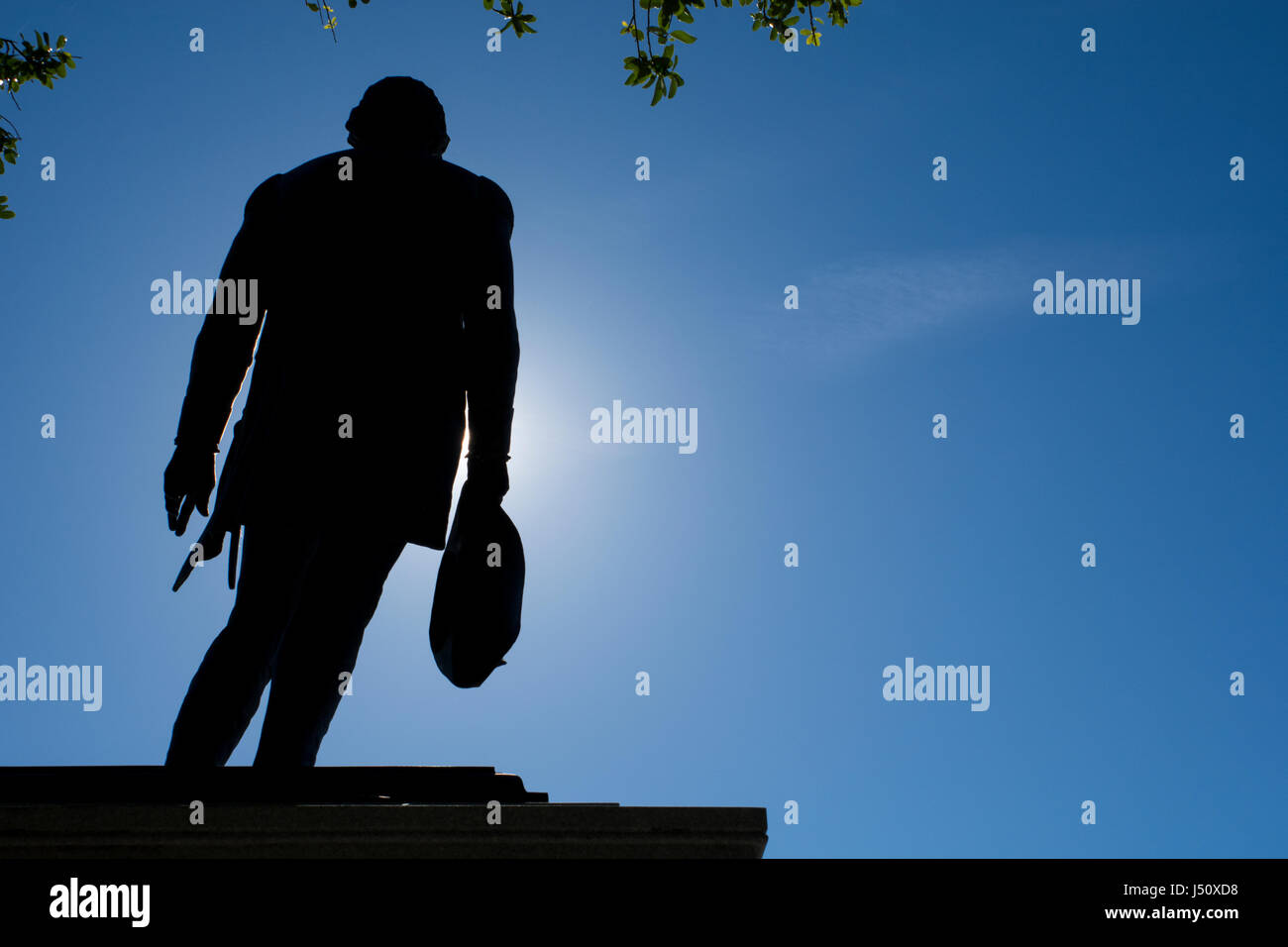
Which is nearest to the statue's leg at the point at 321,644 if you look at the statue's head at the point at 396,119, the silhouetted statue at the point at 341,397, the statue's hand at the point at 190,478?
the silhouetted statue at the point at 341,397

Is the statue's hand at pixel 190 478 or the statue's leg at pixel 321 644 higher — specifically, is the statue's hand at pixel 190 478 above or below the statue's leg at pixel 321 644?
above

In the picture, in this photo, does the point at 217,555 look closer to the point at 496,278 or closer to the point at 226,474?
the point at 226,474

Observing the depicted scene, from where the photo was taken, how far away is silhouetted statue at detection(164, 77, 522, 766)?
138 inches

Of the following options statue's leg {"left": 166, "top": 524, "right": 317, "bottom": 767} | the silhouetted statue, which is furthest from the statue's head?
statue's leg {"left": 166, "top": 524, "right": 317, "bottom": 767}

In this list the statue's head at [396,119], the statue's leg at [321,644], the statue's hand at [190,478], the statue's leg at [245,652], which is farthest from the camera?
the statue's head at [396,119]

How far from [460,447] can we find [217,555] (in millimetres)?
897

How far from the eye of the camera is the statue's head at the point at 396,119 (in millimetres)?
4199

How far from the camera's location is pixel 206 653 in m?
3.41

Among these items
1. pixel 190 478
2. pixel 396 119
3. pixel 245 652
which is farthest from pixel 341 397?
pixel 396 119

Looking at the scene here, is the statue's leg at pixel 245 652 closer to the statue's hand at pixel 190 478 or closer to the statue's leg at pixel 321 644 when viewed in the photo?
the statue's leg at pixel 321 644

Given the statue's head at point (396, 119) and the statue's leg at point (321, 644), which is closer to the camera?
the statue's leg at point (321, 644)

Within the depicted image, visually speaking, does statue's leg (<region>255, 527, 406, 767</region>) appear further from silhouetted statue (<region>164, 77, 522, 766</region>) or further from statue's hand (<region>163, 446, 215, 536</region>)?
statue's hand (<region>163, 446, 215, 536</region>)
